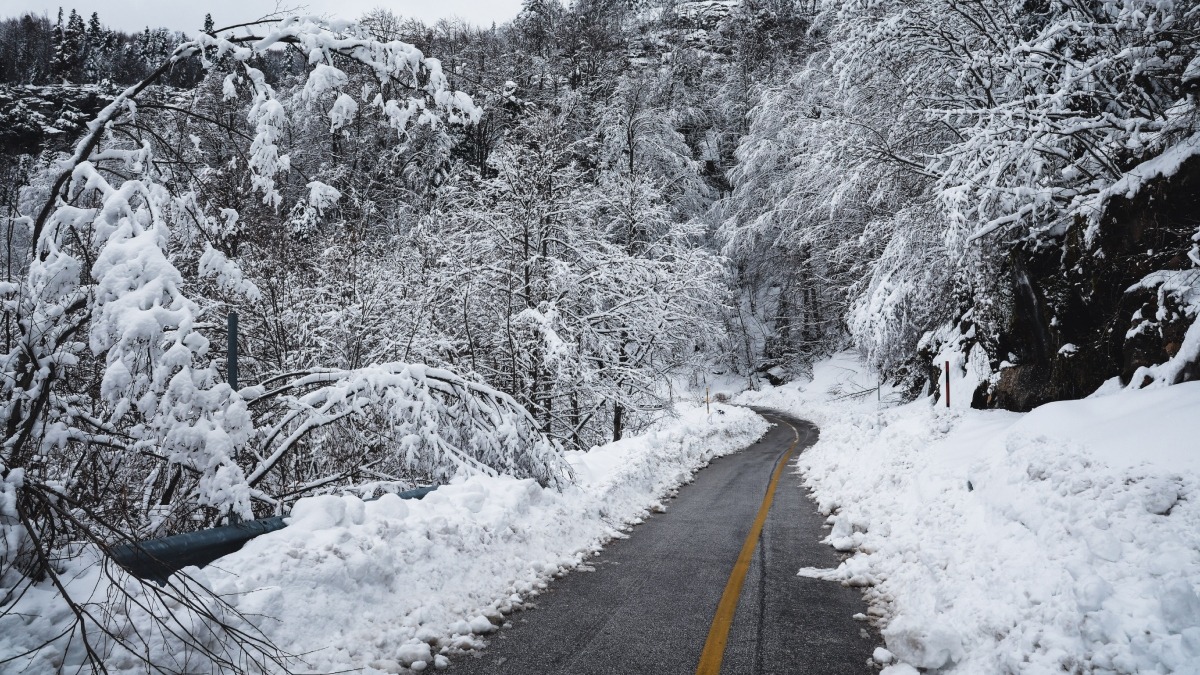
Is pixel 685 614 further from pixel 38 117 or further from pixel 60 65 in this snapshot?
pixel 60 65

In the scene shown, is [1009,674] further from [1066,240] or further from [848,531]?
[1066,240]

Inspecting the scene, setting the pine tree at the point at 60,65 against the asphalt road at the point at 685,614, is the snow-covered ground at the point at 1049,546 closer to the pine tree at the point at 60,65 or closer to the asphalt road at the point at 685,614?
the asphalt road at the point at 685,614

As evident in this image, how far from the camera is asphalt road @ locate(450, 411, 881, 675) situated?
3689 millimetres

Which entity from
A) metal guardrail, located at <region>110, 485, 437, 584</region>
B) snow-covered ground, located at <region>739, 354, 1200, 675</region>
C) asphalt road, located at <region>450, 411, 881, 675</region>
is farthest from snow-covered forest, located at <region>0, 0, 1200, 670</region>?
asphalt road, located at <region>450, 411, 881, 675</region>

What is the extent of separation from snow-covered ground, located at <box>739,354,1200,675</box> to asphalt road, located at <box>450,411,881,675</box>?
34cm

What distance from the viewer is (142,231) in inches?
136

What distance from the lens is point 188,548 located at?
145 inches

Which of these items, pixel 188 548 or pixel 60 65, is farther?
pixel 60 65

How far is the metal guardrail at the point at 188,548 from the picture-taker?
10.8 ft

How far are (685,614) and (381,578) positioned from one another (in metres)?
2.18

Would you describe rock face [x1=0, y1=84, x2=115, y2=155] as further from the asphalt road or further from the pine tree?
the asphalt road

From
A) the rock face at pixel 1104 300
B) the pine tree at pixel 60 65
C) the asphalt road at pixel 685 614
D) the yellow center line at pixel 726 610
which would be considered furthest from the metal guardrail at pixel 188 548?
the rock face at pixel 1104 300

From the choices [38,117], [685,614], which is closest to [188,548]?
[38,117]

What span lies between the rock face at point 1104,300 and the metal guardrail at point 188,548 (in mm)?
7878
